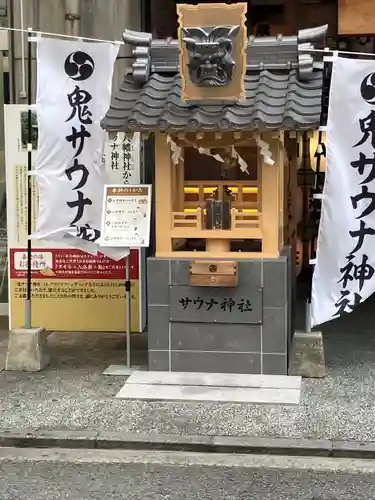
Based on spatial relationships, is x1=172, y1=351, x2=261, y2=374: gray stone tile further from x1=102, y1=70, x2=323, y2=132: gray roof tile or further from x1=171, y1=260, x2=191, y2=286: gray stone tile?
x1=102, y1=70, x2=323, y2=132: gray roof tile

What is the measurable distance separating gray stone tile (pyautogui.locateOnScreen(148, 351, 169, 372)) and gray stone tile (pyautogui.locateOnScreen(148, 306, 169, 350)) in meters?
0.06

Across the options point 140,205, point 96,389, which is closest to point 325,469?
point 96,389

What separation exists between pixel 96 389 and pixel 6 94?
5898 millimetres

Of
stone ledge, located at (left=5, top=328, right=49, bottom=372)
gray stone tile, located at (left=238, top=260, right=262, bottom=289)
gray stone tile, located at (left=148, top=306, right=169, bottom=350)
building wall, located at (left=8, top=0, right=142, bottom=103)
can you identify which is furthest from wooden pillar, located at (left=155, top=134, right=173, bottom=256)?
building wall, located at (left=8, top=0, right=142, bottom=103)

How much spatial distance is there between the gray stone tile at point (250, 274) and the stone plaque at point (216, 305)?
6 centimetres

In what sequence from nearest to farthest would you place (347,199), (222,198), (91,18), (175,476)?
(175,476) < (347,199) < (222,198) < (91,18)

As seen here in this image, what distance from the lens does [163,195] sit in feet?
25.8

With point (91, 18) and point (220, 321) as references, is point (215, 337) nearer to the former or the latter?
point (220, 321)

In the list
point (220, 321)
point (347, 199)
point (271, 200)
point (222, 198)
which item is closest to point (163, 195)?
point (222, 198)

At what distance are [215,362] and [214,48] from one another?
335cm

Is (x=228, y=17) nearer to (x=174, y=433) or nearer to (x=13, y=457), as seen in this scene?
(x=174, y=433)

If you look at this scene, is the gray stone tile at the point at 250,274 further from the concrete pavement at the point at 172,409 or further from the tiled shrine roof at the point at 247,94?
the tiled shrine roof at the point at 247,94

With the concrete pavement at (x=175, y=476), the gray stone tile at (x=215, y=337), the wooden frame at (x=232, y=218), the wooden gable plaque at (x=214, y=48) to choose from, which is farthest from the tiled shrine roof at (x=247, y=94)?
the concrete pavement at (x=175, y=476)

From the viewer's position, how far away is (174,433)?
625 centimetres
